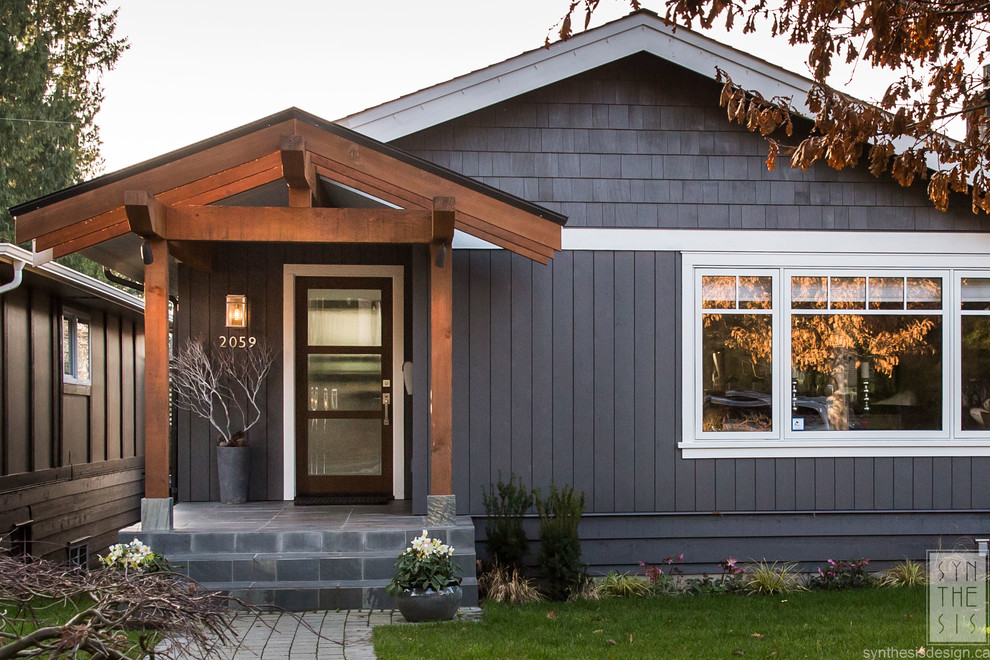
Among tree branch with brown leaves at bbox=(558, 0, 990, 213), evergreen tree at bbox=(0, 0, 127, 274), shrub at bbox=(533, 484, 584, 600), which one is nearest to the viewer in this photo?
tree branch with brown leaves at bbox=(558, 0, 990, 213)

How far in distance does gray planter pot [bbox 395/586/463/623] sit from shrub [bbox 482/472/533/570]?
1104mm

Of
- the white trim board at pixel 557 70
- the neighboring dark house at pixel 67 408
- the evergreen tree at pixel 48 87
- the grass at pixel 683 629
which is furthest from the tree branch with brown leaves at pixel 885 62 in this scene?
the evergreen tree at pixel 48 87

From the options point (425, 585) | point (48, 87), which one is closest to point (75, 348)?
point (425, 585)

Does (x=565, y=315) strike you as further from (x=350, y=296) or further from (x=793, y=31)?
(x=793, y=31)

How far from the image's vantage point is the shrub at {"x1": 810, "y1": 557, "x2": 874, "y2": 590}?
7.10 meters

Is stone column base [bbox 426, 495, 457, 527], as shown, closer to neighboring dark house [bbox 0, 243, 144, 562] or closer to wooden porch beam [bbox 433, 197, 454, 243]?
wooden porch beam [bbox 433, 197, 454, 243]

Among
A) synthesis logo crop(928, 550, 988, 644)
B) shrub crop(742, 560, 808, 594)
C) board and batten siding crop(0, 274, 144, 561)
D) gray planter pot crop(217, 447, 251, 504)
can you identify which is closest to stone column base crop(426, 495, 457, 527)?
gray planter pot crop(217, 447, 251, 504)

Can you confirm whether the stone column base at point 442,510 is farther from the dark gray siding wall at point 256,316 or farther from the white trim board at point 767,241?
the white trim board at point 767,241

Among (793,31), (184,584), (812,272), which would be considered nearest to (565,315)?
(812,272)

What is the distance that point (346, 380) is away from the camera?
826cm

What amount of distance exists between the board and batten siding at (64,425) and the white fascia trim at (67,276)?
28 centimetres

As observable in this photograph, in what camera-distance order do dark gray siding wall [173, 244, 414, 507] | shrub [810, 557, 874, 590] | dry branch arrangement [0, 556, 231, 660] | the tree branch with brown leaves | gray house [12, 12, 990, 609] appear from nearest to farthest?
dry branch arrangement [0, 556, 231, 660]
the tree branch with brown leaves
shrub [810, 557, 874, 590]
gray house [12, 12, 990, 609]
dark gray siding wall [173, 244, 414, 507]

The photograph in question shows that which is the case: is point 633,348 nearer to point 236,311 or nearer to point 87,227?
point 236,311

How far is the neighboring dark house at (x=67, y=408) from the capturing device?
851 centimetres
